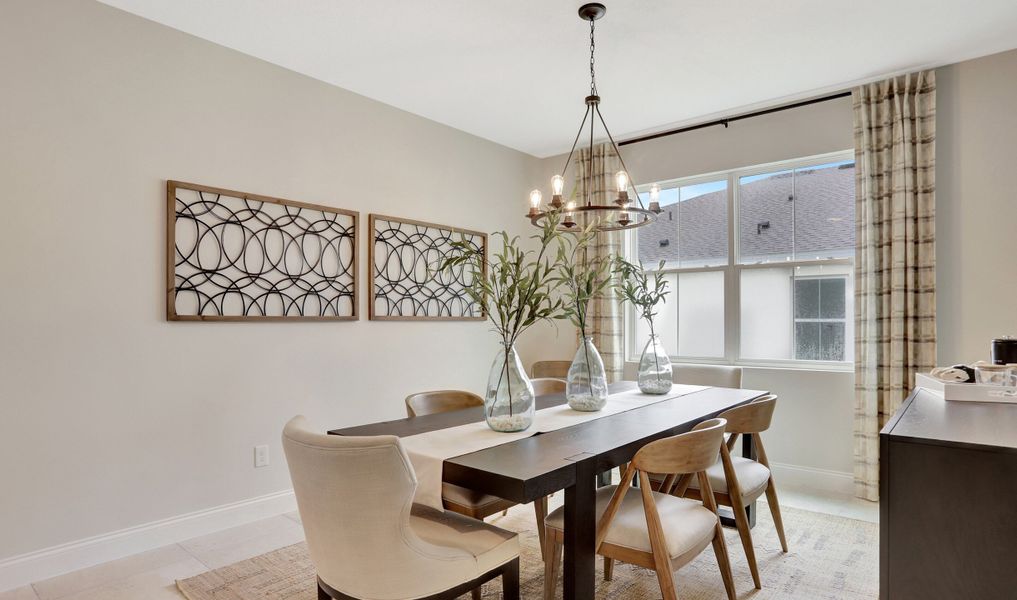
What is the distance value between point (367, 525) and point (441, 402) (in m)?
1.47

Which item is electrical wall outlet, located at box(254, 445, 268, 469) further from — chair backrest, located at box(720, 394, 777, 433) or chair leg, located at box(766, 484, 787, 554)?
chair leg, located at box(766, 484, 787, 554)

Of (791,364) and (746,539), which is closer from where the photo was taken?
(746,539)

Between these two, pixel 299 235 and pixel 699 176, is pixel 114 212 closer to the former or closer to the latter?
pixel 299 235

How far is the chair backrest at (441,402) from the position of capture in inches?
111

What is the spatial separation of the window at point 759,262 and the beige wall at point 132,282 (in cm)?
249

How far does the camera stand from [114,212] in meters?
2.75

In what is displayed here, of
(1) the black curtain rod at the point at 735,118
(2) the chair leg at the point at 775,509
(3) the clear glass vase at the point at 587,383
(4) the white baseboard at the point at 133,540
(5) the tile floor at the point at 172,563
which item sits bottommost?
(5) the tile floor at the point at 172,563

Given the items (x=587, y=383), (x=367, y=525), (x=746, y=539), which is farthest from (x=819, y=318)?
(x=367, y=525)

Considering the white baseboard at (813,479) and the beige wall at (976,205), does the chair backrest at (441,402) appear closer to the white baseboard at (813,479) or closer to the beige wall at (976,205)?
the white baseboard at (813,479)

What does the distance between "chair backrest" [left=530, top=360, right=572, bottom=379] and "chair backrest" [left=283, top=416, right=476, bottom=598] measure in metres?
2.86

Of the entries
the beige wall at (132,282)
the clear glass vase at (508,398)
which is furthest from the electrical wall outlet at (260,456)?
the clear glass vase at (508,398)

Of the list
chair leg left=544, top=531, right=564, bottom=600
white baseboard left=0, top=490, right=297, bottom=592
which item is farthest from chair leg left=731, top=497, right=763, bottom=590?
white baseboard left=0, top=490, right=297, bottom=592

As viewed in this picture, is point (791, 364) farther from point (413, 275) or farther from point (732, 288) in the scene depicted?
point (413, 275)

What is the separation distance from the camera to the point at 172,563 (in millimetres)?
2668
